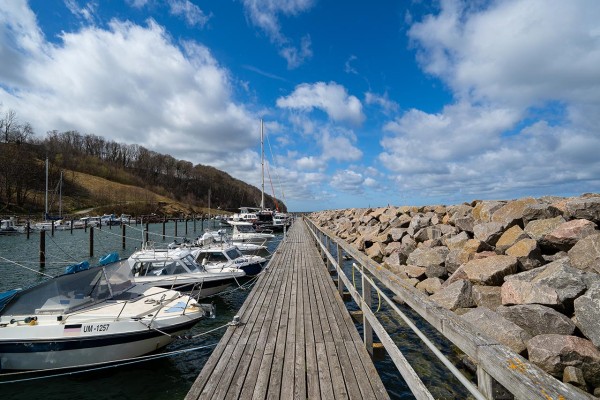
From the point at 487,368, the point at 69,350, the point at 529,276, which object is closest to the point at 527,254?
the point at 529,276

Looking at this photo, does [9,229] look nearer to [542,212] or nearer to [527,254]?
[527,254]

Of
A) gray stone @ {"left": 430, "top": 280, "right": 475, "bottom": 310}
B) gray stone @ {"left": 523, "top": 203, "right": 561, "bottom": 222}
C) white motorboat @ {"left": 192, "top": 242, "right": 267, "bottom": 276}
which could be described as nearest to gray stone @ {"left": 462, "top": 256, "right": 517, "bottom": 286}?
gray stone @ {"left": 430, "top": 280, "right": 475, "bottom": 310}

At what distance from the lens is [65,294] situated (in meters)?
7.70

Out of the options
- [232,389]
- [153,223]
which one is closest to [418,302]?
[232,389]

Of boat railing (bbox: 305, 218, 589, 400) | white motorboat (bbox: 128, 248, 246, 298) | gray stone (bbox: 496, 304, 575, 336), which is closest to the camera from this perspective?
boat railing (bbox: 305, 218, 589, 400)

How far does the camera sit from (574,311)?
5531 mm

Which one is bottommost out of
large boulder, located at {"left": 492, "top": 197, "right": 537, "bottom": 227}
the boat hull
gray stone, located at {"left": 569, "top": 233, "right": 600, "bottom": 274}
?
the boat hull

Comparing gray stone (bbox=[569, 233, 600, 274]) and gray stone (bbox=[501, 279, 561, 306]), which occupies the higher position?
gray stone (bbox=[569, 233, 600, 274])

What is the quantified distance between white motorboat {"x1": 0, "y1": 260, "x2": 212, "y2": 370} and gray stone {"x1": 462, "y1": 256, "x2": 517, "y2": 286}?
6.84 metres

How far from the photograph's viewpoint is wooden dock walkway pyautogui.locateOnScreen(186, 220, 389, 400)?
173 inches

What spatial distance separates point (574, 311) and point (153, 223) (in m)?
88.0

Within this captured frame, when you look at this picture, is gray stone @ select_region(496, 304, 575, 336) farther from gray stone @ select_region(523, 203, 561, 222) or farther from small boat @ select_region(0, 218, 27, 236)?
small boat @ select_region(0, 218, 27, 236)

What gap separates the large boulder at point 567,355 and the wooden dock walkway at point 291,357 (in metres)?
2.55

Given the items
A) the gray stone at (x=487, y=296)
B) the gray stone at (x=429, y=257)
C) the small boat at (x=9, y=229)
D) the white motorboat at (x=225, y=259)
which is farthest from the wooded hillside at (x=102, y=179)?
the gray stone at (x=487, y=296)
